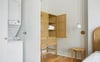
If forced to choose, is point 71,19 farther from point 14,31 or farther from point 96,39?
point 14,31

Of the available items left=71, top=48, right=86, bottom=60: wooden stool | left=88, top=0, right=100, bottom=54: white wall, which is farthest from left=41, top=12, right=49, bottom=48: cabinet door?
left=88, top=0, right=100, bottom=54: white wall

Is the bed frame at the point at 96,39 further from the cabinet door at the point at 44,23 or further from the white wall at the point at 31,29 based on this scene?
the white wall at the point at 31,29

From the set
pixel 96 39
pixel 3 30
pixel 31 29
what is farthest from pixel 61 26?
pixel 3 30

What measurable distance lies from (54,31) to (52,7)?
1126 mm

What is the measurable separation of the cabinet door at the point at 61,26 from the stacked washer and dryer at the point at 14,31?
2300mm

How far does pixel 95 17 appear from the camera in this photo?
4.23 meters

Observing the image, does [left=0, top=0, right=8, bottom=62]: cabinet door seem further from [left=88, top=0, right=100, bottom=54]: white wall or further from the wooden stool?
[left=88, top=0, right=100, bottom=54]: white wall

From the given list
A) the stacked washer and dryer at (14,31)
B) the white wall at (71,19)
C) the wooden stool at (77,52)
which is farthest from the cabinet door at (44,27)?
the stacked washer and dryer at (14,31)

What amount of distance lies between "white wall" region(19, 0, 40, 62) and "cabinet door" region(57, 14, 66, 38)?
2085 mm

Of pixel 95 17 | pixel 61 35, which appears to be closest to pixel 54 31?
pixel 61 35

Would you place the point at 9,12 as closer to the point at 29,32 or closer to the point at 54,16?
the point at 29,32

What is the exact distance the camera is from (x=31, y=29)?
3.32 metres

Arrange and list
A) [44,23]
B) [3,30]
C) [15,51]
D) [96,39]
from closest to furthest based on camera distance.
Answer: [3,30]
[15,51]
[96,39]
[44,23]

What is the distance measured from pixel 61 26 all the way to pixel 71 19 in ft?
1.69
